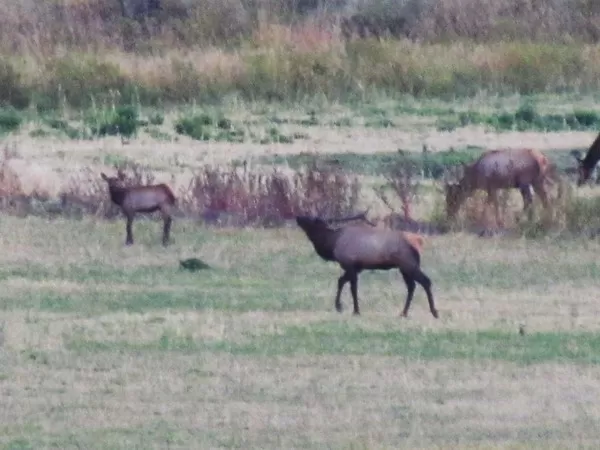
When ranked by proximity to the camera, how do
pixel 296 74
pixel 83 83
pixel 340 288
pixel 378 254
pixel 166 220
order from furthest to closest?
pixel 296 74
pixel 83 83
pixel 166 220
pixel 340 288
pixel 378 254

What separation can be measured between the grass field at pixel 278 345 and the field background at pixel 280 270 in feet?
0.09

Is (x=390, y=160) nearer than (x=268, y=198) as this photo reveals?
No

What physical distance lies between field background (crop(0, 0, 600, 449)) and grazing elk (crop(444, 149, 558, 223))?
528 millimetres

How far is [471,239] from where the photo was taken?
17969 mm

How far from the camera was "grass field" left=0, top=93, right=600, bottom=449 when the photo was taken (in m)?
10.1

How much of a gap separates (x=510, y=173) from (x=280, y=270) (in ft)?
15.3

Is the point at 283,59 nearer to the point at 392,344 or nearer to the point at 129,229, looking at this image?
the point at 129,229

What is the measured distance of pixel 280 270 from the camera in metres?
16.2

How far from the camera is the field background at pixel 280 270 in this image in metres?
10.5

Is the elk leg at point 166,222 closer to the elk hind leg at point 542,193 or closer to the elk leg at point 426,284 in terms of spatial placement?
the elk hind leg at point 542,193

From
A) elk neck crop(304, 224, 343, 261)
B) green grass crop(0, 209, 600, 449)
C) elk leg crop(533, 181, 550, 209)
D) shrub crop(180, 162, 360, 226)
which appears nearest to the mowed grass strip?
green grass crop(0, 209, 600, 449)

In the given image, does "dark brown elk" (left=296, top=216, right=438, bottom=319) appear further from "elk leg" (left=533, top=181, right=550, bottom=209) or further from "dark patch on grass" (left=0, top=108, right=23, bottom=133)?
"dark patch on grass" (left=0, top=108, right=23, bottom=133)

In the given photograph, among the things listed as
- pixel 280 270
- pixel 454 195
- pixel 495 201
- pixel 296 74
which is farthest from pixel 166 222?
pixel 296 74

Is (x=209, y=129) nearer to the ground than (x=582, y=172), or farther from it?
farther from it
